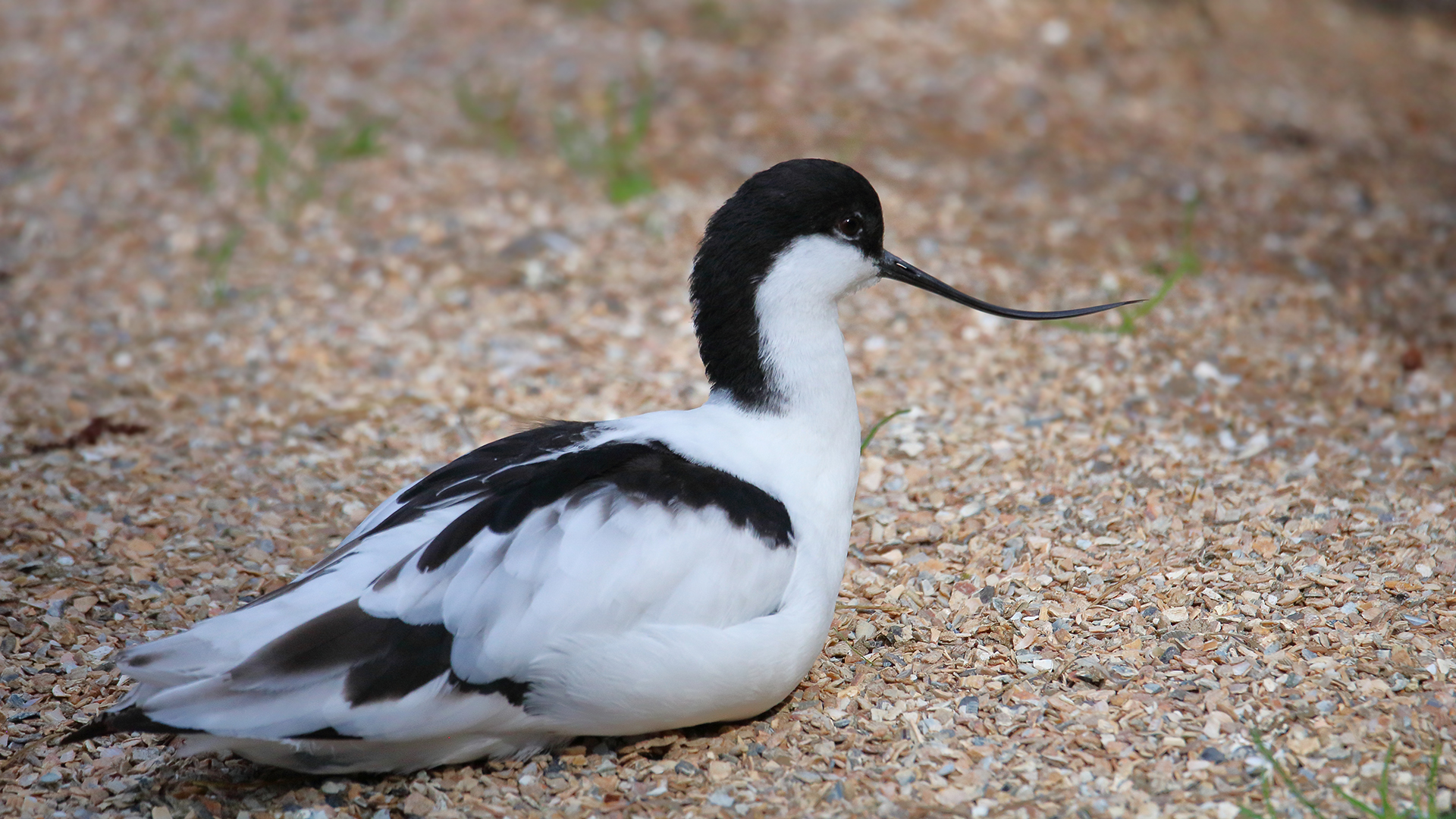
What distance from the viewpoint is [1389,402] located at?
456 centimetres

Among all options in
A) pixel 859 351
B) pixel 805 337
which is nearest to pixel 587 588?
pixel 805 337

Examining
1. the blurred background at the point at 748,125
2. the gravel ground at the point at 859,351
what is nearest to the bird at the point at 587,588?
the gravel ground at the point at 859,351

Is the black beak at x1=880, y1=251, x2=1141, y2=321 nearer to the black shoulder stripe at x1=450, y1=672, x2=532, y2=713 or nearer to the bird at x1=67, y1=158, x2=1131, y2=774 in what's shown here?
the bird at x1=67, y1=158, x2=1131, y2=774

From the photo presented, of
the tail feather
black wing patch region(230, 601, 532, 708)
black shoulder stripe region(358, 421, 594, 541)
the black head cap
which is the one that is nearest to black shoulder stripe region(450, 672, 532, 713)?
black wing patch region(230, 601, 532, 708)

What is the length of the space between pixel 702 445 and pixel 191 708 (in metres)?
1.23

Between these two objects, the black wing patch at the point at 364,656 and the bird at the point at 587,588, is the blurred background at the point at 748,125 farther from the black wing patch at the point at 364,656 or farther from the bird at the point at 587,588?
the black wing patch at the point at 364,656

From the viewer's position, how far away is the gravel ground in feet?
9.68

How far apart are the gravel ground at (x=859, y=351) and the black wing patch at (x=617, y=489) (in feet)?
1.66

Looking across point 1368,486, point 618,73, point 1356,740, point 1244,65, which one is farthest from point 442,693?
point 1244,65

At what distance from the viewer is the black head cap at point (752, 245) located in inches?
124

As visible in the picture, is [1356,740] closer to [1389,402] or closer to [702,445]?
[702,445]

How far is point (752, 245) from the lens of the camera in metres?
3.13

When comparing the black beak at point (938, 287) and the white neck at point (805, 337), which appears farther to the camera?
the black beak at point (938, 287)

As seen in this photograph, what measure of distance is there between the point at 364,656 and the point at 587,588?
1.56 feet
